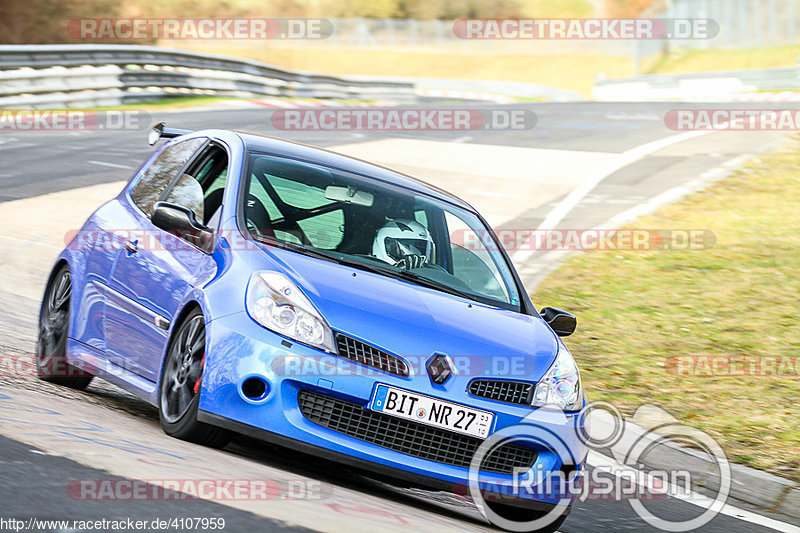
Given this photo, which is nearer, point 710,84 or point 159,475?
point 159,475

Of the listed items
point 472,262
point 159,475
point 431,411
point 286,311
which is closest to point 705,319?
point 472,262

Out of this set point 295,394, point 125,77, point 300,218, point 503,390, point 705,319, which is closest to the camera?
point 295,394

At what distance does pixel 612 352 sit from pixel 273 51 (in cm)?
6811

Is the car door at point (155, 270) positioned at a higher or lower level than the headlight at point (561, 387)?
higher

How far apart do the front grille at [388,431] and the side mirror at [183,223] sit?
43.6 inches

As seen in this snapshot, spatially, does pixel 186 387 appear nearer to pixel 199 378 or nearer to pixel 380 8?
pixel 199 378

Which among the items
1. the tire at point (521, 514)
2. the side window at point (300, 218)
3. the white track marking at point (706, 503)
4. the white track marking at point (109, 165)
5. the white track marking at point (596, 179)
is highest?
the side window at point (300, 218)

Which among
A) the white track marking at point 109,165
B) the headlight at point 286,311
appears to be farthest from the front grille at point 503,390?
the white track marking at point 109,165

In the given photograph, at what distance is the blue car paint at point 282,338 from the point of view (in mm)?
4879

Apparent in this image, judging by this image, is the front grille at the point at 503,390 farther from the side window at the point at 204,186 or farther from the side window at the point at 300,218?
the side window at the point at 204,186

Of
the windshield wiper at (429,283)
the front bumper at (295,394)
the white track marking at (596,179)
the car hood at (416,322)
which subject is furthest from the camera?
the white track marking at (596,179)

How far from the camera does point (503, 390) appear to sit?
5156 mm

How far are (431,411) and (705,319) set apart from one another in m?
6.17

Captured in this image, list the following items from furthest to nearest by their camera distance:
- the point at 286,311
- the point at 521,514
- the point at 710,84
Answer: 1. the point at 710,84
2. the point at 521,514
3. the point at 286,311
